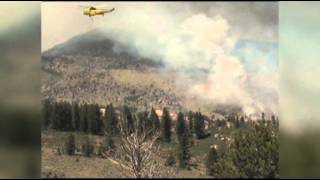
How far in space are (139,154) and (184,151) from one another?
1.80 feet

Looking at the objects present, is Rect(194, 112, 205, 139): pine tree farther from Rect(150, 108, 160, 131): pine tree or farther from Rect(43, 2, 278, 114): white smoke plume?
Rect(150, 108, 160, 131): pine tree

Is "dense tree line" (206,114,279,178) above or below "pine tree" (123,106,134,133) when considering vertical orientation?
below

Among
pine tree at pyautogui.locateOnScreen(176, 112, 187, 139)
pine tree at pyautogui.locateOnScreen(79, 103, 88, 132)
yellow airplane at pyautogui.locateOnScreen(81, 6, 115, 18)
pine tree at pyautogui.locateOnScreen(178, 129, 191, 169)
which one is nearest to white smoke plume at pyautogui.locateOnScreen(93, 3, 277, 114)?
yellow airplane at pyautogui.locateOnScreen(81, 6, 115, 18)

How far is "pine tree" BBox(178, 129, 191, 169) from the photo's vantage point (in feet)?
21.0

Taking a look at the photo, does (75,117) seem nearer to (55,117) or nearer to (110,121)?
(55,117)

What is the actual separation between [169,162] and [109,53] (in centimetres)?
147

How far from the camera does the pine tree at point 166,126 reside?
630 cm

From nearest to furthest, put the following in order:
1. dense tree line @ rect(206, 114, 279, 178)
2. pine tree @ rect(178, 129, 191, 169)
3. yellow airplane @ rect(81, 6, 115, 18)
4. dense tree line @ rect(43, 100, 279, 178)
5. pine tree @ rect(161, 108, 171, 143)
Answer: yellow airplane @ rect(81, 6, 115, 18) → dense tree line @ rect(206, 114, 279, 178) → dense tree line @ rect(43, 100, 279, 178) → pine tree @ rect(161, 108, 171, 143) → pine tree @ rect(178, 129, 191, 169)

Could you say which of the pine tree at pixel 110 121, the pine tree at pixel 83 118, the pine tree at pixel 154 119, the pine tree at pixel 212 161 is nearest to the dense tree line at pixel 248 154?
the pine tree at pixel 212 161

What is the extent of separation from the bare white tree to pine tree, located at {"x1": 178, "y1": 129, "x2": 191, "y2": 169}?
15 cm

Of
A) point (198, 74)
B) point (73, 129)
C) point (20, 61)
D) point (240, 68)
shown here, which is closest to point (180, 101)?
point (198, 74)

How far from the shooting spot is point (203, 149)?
641 centimetres

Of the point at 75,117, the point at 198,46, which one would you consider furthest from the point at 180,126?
the point at 75,117

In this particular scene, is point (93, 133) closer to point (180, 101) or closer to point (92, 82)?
point (92, 82)
